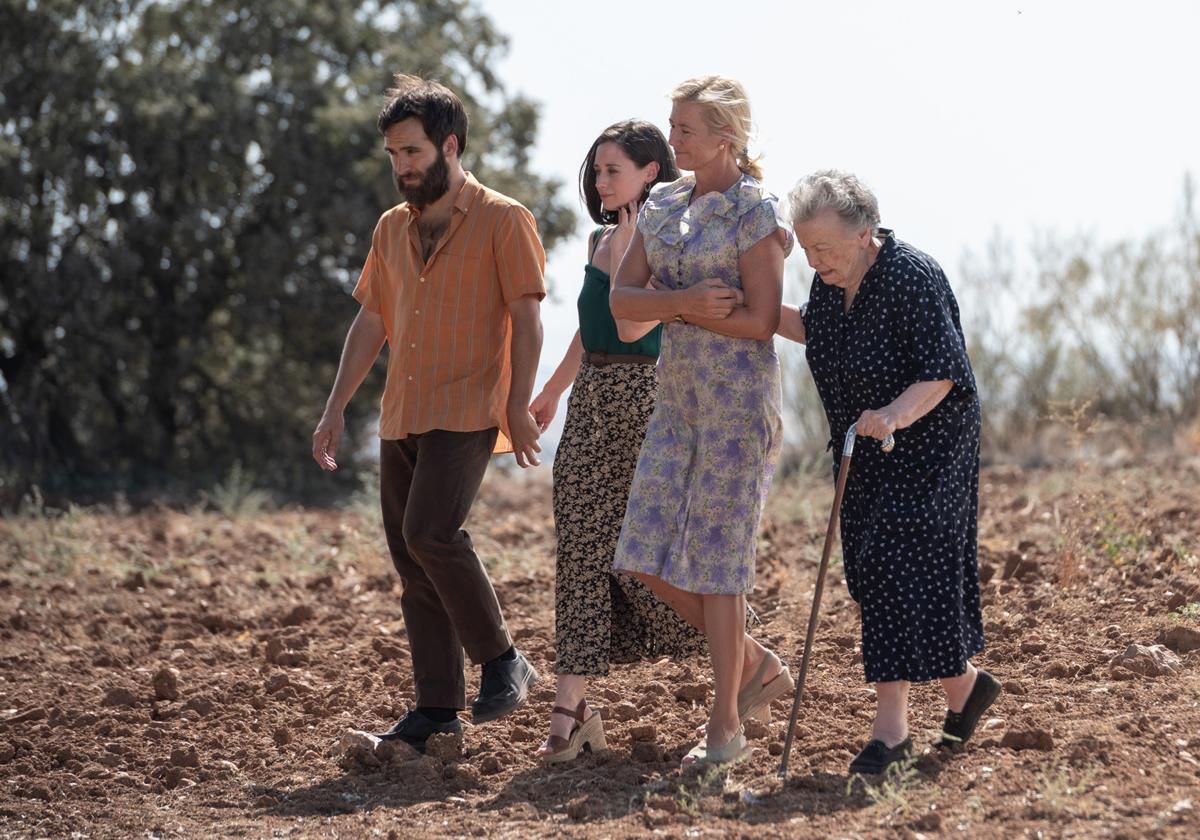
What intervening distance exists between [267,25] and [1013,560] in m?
9.48

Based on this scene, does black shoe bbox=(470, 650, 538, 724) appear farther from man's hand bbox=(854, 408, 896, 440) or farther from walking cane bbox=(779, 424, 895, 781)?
man's hand bbox=(854, 408, 896, 440)

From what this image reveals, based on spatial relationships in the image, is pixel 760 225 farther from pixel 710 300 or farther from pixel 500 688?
pixel 500 688

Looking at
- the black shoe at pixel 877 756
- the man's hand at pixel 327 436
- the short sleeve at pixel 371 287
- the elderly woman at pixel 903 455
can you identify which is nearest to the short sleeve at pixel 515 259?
the short sleeve at pixel 371 287

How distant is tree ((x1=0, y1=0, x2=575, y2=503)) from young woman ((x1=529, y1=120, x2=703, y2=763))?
28.5 feet

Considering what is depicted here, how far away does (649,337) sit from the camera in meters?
4.45

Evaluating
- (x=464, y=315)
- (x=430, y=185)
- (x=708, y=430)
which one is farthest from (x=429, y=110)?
(x=708, y=430)

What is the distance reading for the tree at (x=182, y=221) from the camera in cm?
1285

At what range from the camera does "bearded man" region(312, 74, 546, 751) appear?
14.8 ft

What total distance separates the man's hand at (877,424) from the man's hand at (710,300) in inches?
18.5

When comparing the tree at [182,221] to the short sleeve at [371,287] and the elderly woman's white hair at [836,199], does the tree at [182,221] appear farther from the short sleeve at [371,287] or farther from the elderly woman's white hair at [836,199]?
the elderly woman's white hair at [836,199]

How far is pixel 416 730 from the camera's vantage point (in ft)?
15.1

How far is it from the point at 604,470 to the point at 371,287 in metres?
1.01

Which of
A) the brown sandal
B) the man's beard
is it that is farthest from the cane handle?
the man's beard

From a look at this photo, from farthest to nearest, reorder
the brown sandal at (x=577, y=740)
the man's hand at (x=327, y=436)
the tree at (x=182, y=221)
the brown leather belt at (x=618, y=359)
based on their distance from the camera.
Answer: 1. the tree at (x=182, y=221)
2. the man's hand at (x=327, y=436)
3. the brown leather belt at (x=618, y=359)
4. the brown sandal at (x=577, y=740)
